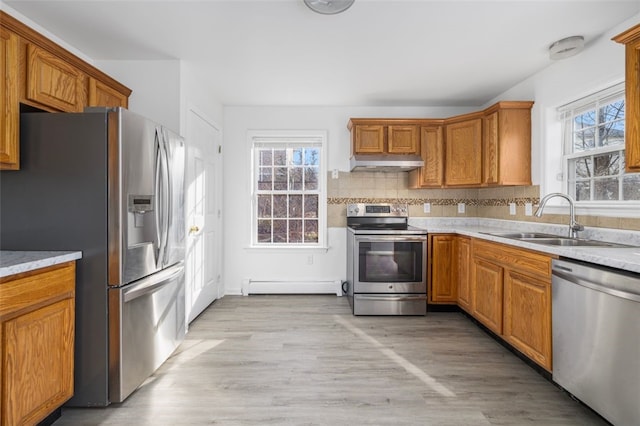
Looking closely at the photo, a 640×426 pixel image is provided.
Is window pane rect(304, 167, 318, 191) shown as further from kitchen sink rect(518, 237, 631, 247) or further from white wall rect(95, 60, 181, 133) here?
kitchen sink rect(518, 237, 631, 247)

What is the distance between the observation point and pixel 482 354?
2.68 m

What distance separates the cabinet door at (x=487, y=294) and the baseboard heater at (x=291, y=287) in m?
1.71

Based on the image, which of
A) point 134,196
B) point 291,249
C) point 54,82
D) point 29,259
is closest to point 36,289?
point 29,259

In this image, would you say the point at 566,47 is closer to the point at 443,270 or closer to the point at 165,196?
the point at 443,270

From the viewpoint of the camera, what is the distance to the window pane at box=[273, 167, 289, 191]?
14.7ft

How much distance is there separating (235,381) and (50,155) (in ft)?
5.73

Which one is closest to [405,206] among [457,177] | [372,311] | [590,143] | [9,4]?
[457,177]

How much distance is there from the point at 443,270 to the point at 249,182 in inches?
100

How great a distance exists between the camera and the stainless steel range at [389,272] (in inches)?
143

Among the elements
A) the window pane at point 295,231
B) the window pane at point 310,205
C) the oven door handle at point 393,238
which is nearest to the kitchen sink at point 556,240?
the oven door handle at point 393,238

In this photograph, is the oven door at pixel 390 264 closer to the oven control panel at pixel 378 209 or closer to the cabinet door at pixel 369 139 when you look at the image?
the oven control panel at pixel 378 209

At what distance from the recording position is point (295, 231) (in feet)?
14.8

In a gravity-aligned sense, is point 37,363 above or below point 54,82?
below

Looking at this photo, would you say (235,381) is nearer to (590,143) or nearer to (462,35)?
(462,35)
